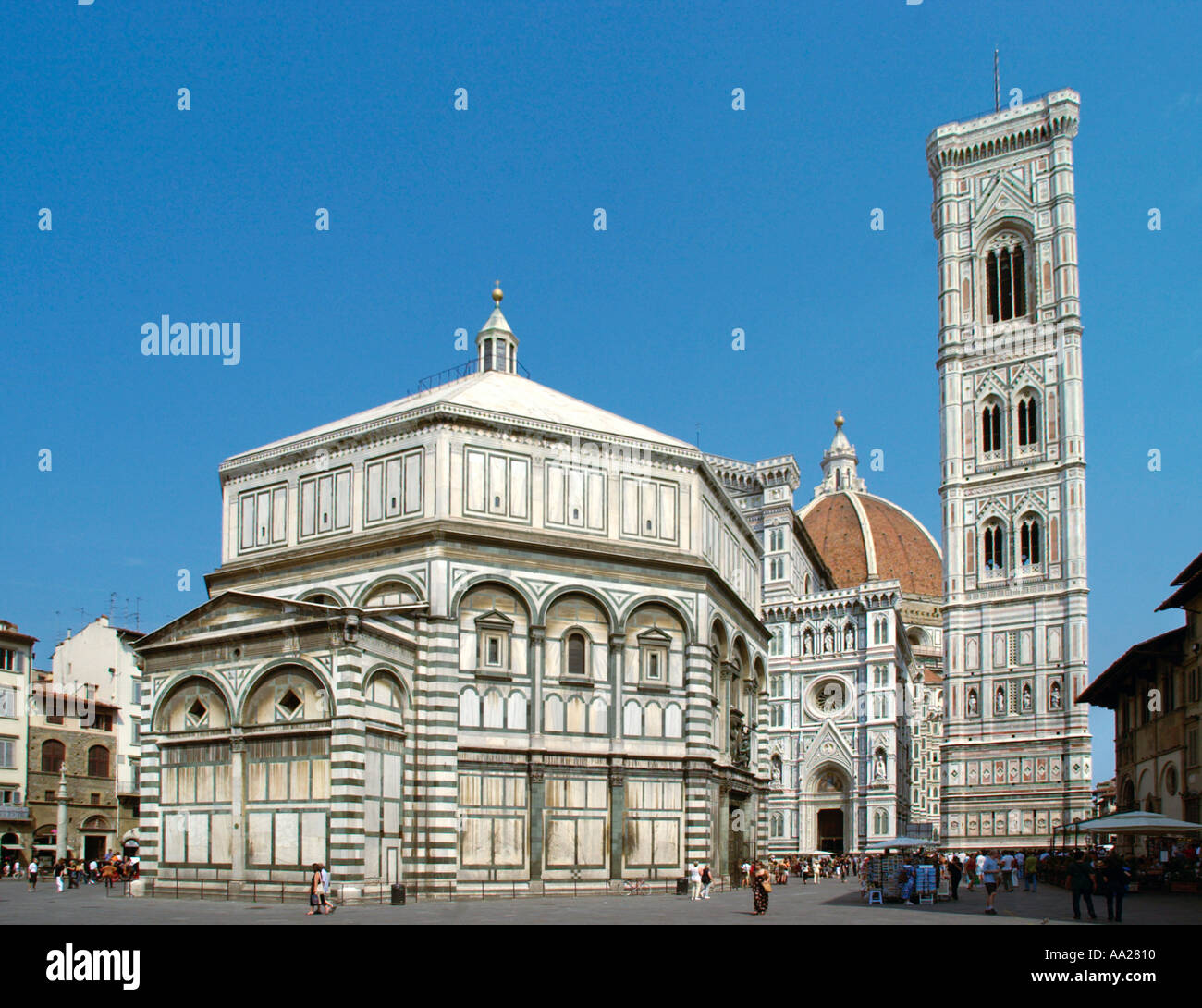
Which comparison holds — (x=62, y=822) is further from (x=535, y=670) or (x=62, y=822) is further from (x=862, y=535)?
(x=862, y=535)

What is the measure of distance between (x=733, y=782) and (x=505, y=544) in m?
13.0

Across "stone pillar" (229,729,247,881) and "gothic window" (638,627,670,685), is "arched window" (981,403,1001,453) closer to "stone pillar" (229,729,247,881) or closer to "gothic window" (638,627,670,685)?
"gothic window" (638,627,670,685)

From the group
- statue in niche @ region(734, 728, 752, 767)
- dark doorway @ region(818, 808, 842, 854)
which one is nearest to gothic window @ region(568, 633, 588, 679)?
statue in niche @ region(734, 728, 752, 767)

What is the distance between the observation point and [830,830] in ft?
315

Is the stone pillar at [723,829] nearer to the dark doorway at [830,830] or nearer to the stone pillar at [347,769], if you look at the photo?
the stone pillar at [347,769]

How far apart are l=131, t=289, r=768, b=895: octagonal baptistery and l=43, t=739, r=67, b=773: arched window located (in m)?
27.2

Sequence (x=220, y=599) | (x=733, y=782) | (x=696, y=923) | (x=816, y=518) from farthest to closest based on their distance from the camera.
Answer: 1. (x=816, y=518)
2. (x=733, y=782)
3. (x=220, y=599)
4. (x=696, y=923)

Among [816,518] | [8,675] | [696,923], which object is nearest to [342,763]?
[696,923]

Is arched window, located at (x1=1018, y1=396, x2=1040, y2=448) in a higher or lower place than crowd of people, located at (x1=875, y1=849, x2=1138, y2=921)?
higher

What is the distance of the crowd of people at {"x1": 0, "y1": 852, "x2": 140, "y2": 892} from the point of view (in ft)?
150

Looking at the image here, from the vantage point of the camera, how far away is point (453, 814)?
37.4 meters

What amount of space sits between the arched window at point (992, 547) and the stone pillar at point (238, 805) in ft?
233

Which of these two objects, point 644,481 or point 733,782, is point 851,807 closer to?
point 733,782

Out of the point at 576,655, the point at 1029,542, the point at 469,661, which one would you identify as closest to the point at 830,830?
the point at 1029,542
